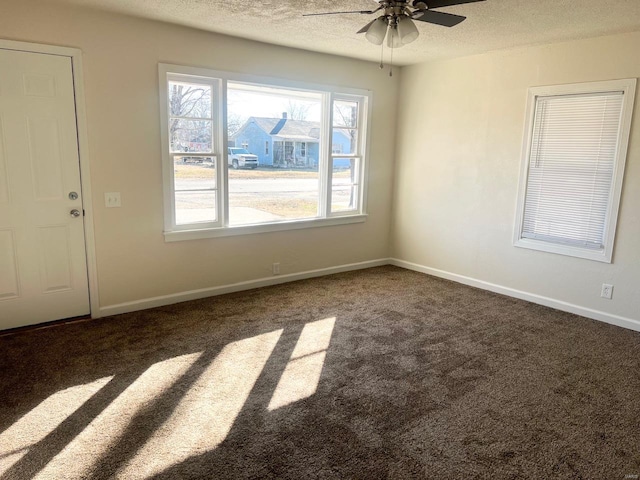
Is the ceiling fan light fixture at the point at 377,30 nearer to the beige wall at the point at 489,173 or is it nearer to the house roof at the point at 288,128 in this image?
the house roof at the point at 288,128

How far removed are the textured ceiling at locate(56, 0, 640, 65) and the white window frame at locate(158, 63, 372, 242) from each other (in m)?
0.40

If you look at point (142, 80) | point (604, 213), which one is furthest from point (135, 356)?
point (604, 213)

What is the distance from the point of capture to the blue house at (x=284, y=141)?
4691 millimetres

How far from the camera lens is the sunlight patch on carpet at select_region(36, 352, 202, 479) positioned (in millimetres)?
2078

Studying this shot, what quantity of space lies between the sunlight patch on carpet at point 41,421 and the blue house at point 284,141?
269 centimetres

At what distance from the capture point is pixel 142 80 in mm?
3824

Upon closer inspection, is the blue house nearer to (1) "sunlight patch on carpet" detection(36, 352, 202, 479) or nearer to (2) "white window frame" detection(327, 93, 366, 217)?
(2) "white window frame" detection(327, 93, 366, 217)

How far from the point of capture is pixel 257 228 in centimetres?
473

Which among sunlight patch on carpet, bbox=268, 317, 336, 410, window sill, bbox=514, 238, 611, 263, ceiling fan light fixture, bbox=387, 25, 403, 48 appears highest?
ceiling fan light fixture, bbox=387, 25, 403, 48

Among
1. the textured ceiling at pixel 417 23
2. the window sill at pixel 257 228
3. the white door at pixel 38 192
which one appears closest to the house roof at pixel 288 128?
the textured ceiling at pixel 417 23

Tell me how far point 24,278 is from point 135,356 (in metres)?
1.22

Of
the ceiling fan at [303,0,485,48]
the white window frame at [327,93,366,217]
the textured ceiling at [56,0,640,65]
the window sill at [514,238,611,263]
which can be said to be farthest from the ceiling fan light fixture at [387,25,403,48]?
the window sill at [514,238,611,263]

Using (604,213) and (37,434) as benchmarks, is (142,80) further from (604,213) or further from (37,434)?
(604,213)

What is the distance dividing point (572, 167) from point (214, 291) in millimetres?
3707
